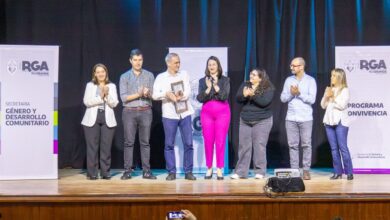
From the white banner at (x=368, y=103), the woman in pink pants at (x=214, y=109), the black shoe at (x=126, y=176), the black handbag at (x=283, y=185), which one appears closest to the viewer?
the black handbag at (x=283, y=185)

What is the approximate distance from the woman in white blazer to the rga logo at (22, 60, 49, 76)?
0.56 metres

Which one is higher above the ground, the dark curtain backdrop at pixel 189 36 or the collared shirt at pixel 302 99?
the dark curtain backdrop at pixel 189 36

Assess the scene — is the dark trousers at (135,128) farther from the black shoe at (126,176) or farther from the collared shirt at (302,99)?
the collared shirt at (302,99)

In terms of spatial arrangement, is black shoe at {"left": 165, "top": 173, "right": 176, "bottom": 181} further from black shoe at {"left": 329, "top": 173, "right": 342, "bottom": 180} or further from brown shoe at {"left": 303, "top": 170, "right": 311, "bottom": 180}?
black shoe at {"left": 329, "top": 173, "right": 342, "bottom": 180}

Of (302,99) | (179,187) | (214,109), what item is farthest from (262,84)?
(179,187)

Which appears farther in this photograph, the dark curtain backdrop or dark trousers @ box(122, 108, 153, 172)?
the dark curtain backdrop

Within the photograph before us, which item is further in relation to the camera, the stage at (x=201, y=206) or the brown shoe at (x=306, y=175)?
the brown shoe at (x=306, y=175)

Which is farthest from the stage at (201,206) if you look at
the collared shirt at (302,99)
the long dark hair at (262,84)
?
the long dark hair at (262,84)

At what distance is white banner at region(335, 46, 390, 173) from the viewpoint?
8.29m

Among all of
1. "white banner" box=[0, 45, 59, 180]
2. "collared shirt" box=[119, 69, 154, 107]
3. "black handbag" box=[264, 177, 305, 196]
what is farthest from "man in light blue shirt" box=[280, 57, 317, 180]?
"white banner" box=[0, 45, 59, 180]

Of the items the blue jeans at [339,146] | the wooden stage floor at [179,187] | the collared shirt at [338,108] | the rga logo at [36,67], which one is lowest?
the wooden stage floor at [179,187]

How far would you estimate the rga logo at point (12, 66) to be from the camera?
25.6ft

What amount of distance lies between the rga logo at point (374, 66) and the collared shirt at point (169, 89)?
2.23 m

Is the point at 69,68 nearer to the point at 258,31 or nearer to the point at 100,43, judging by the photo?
the point at 100,43
